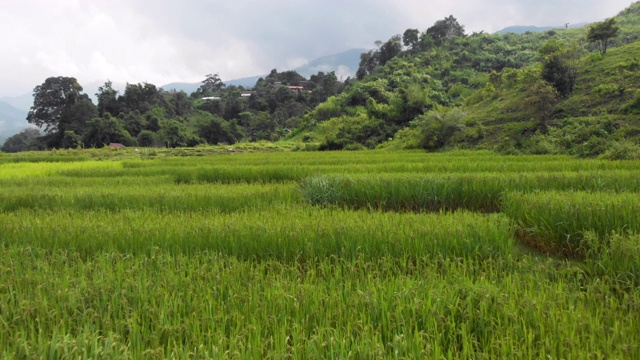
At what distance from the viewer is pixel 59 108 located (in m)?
44.6

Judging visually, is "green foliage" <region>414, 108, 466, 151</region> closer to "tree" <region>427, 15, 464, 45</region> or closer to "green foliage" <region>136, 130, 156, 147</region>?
"green foliage" <region>136, 130, 156, 147</region>

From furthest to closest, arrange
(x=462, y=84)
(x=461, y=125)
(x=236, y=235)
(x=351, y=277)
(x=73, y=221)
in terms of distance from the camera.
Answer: (x=462, y=84) < (x=461, y=125) < (x=73, y=221) < (x=236, y=235) < (x=351, y=277)

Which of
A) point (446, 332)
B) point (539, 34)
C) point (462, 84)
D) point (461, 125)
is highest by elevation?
point (539, 34)

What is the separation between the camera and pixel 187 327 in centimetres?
196

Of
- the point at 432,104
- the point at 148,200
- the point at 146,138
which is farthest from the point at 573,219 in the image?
the point at 146,138

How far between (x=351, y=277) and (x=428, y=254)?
0.74 m

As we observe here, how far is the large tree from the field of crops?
45.3 m

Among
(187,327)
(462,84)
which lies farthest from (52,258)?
(462,84)

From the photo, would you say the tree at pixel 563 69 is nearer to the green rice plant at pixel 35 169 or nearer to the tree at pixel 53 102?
the green rice plant at pixel 35 169

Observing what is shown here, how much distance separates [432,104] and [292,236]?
87.2 ft

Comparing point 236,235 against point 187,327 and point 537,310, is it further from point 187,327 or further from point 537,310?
point 537,310

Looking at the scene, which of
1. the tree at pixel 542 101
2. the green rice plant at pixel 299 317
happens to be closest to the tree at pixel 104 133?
the tree at pixel 542 101

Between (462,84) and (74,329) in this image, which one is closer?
(74,329)

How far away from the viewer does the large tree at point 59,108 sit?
4272 cm
